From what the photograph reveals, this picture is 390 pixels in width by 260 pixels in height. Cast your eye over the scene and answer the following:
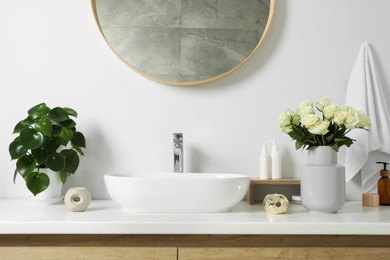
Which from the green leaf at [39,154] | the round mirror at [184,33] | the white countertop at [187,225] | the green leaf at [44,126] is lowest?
the white countertop at [187,225]

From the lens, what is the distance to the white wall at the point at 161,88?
1.70m

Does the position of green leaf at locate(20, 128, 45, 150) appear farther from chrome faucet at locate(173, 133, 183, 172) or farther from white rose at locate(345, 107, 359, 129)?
white rose at locate(345, 107, 359, 129)

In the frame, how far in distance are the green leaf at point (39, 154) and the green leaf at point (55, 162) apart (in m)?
0.02

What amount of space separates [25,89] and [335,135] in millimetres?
1204

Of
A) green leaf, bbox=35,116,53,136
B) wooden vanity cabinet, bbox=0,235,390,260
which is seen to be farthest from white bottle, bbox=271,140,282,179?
green leaf, bbox=35,116,53,136

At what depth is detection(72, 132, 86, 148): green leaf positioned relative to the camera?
1.60m

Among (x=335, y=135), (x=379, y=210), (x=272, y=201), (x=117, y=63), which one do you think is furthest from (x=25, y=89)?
(x=379, y=210)

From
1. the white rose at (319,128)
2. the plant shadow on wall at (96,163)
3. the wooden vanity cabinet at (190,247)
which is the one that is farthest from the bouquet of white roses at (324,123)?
the plant shadow on wall at (96,163)

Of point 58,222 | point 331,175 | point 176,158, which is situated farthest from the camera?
point 176,158

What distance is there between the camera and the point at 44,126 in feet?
4.75

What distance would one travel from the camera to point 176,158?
160 cm

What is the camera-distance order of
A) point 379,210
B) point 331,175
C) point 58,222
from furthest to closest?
1. point 379,210
2. point 331,175
3. point 58,222

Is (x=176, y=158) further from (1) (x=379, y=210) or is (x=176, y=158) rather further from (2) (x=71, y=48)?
(1) (x=379, y=210)

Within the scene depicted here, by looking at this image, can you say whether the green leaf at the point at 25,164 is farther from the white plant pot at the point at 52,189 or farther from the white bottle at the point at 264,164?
the white bottle at the point at 264,164
